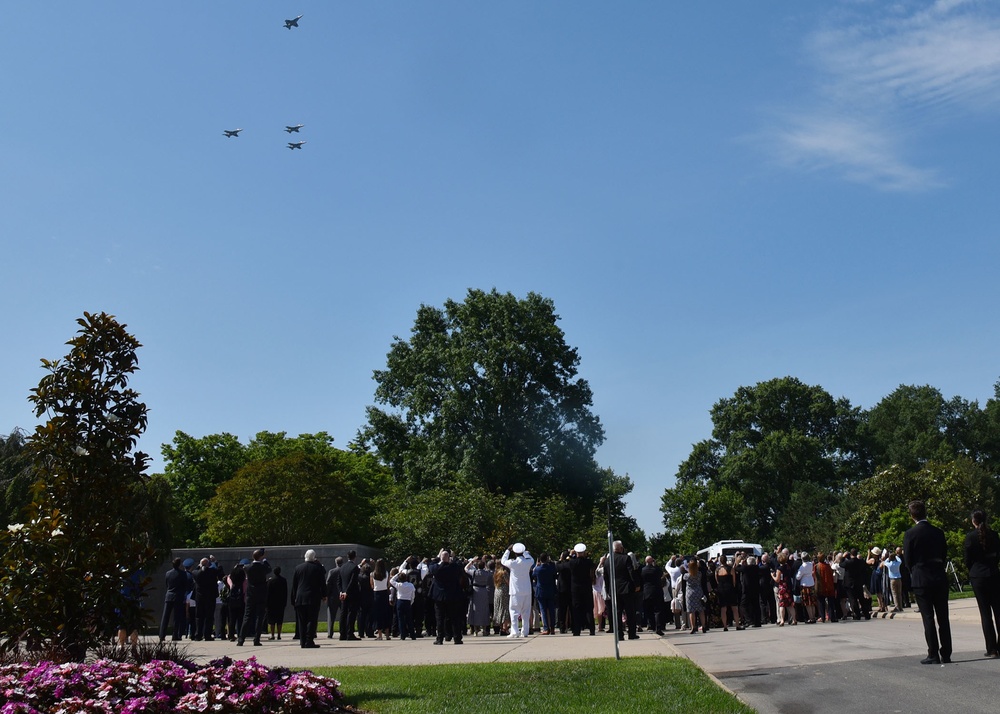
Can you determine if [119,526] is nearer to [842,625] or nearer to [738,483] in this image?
[842,625]

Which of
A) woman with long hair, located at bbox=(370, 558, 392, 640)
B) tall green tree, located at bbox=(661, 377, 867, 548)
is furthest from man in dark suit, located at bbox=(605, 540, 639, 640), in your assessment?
tall green tree, located at bbox=(661, 377, 867, 548)

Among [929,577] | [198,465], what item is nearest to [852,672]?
[929,577]

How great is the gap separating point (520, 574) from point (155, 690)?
44.1 ft

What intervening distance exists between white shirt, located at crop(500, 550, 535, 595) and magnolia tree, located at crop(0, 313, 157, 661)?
11197 mm

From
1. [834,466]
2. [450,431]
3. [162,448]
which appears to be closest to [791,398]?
[834,466]

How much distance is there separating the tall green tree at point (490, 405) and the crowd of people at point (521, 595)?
25506 mm

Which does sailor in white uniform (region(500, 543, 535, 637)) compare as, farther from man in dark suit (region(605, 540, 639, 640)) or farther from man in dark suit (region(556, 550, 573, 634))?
man in dark suit (region(605, 540, 639, 640))

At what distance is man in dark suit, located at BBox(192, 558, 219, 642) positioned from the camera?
2272 centimetres

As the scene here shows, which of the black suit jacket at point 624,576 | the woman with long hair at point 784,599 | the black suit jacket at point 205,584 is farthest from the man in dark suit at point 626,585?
the black suit jacket at point 205,584

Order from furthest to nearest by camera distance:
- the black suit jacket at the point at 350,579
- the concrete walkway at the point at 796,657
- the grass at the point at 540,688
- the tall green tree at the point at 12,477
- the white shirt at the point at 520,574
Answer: the tall green tree at the point at 12,477
the black suit jacket at the point at 350,579
the white shirt at the point at 520,574
the grass at the point at 540,688
the concrete walkway at the point at 796,657

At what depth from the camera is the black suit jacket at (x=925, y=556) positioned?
36.3 feet

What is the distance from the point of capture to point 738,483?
76.8 m

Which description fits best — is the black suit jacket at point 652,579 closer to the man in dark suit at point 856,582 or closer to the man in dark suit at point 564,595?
the man in dark suit at point 564,595

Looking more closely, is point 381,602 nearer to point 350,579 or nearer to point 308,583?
point 350,579
